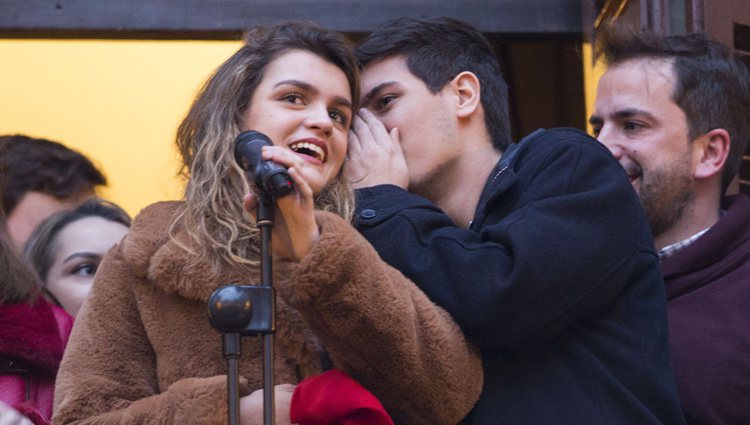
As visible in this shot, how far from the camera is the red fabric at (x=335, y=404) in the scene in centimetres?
288

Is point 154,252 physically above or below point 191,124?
below

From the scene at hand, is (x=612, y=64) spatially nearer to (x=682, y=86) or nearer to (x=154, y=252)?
(x=682, y=86)

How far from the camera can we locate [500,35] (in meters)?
5.54

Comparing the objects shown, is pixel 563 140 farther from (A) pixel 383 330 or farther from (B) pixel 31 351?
(B) pixel 31 351

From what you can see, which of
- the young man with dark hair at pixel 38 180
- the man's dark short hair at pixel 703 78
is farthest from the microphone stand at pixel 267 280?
the young man with dark hair at pixel 38 180

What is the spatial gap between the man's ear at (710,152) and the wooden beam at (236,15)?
1.31 m

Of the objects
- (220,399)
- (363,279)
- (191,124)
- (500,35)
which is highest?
(500,35)

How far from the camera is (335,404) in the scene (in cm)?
288

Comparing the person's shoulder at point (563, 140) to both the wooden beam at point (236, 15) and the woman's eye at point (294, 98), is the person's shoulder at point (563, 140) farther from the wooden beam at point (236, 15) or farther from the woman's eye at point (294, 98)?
the wooden beam at point (236, 15)

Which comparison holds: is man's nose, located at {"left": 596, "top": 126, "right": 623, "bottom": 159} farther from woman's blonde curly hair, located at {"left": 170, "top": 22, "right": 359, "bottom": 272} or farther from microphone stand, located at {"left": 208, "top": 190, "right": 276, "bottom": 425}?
microphone stand, located at {"left": 208, "top": 190, "right": 276, "bottom": 425}

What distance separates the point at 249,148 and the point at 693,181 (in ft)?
6.06

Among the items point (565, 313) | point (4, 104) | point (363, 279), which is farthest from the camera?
point (4, 104)

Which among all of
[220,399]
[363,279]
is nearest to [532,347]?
[363,279]

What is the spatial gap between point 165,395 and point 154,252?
370 millimetres
